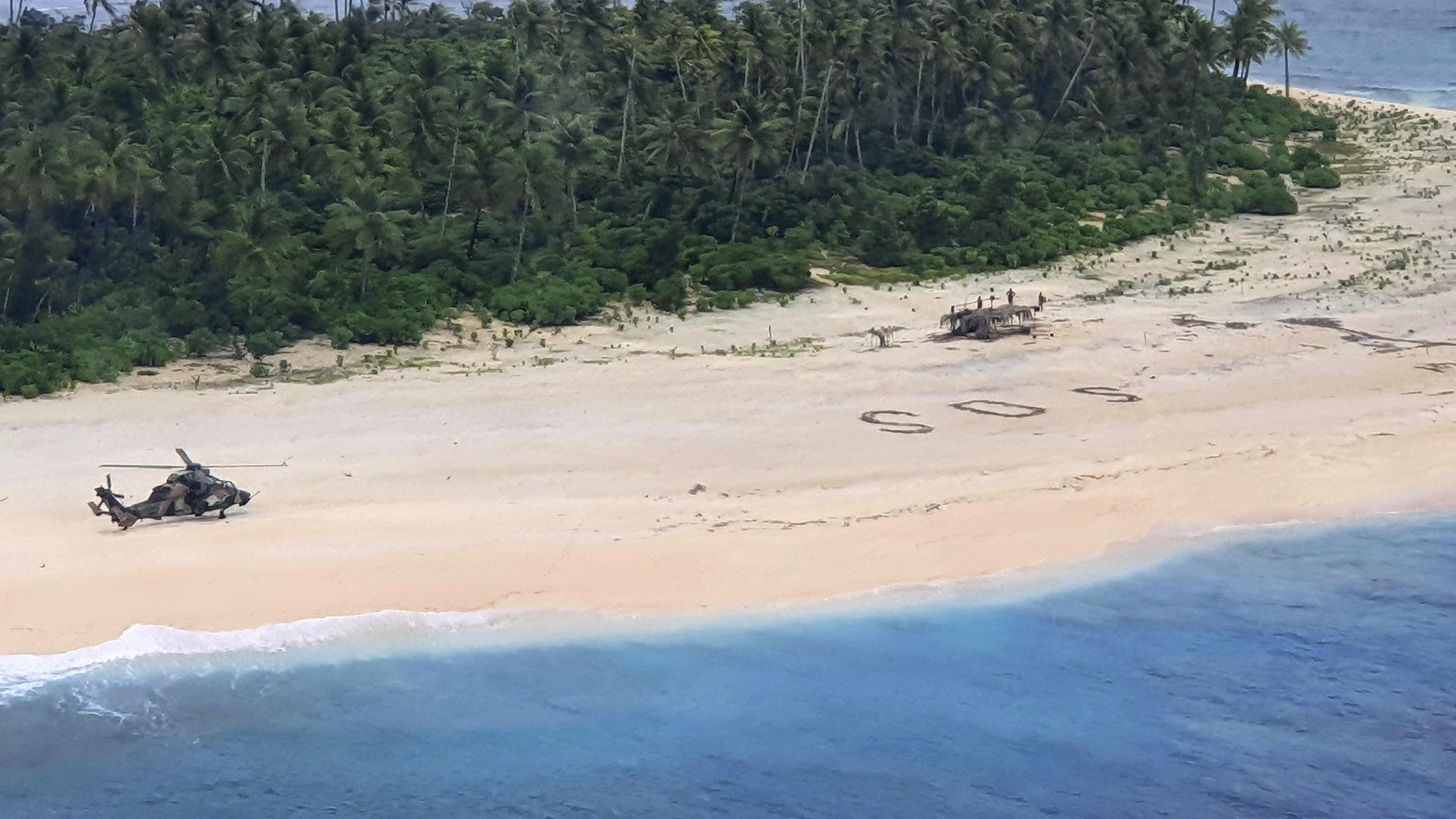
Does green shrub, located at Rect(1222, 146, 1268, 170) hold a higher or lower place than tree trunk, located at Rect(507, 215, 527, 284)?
higher

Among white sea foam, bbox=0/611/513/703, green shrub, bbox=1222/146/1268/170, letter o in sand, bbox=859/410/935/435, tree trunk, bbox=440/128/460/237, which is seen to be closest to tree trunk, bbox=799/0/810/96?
tree trunk, bbox=440/128/460/237

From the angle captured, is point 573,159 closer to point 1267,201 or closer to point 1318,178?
point 1267,201

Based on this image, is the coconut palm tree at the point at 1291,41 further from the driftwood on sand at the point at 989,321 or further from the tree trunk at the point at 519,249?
the driftwood on sand at the point at 989,321

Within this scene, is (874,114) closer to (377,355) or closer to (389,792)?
(377,355)

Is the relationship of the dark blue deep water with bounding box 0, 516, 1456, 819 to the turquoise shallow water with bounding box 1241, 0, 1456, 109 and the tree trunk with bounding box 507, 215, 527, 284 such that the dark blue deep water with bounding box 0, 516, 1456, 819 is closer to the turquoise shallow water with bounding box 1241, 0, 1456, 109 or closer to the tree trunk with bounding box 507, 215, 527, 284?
the tree trunk with bounding box 507, 215, 527, 284

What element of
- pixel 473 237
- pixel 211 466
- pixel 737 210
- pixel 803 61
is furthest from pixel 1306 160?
pixel 211 466

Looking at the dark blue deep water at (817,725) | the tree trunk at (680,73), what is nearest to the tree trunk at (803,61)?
the tree trunk at (680,73)
